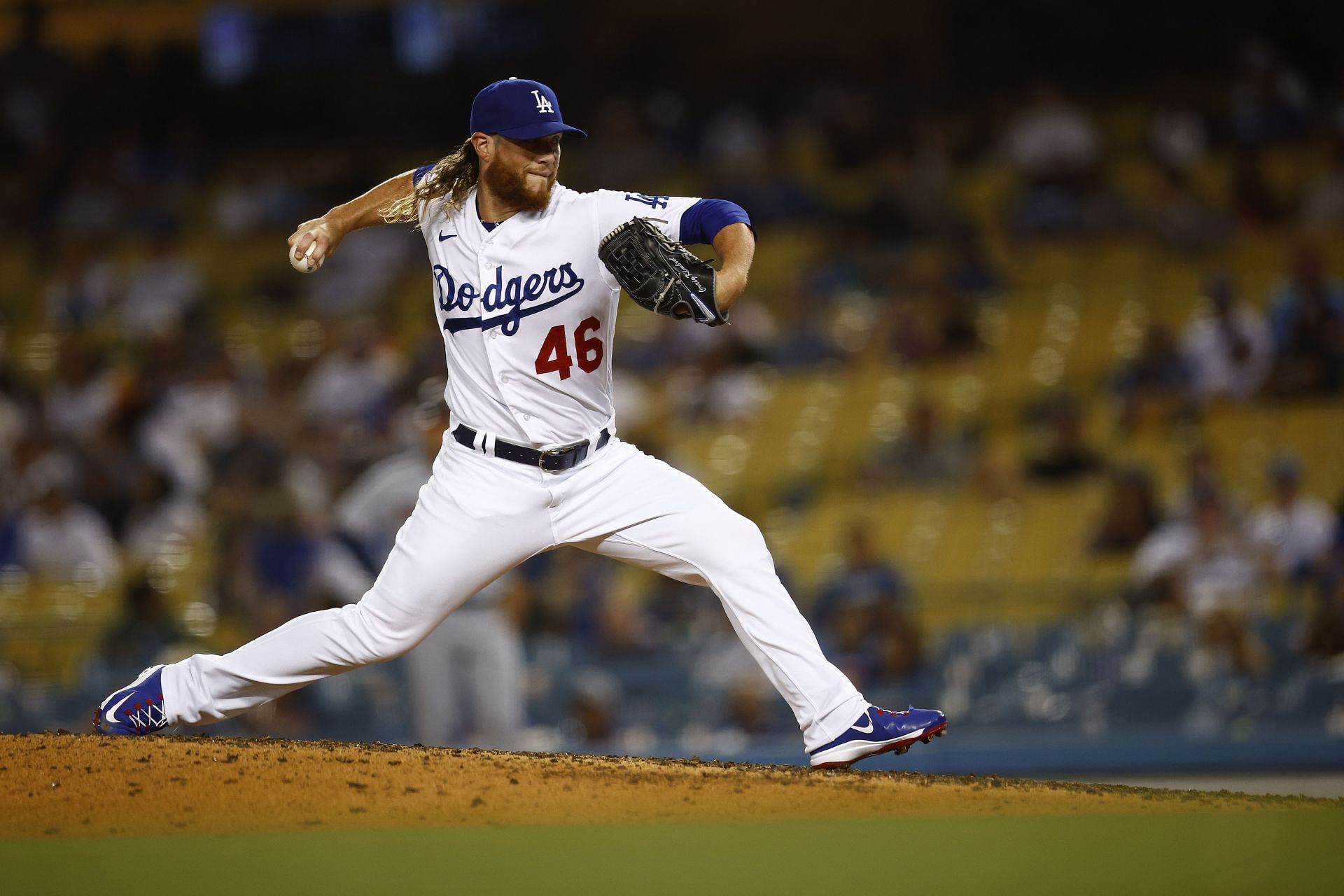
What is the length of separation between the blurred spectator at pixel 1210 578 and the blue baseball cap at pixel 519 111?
15.4ft

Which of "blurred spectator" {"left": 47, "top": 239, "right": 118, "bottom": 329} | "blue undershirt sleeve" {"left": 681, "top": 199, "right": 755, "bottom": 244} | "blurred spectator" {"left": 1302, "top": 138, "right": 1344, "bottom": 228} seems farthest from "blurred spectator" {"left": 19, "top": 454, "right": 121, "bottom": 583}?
"blurred spectator" {"left": 1302, "top": 138, "right": 1344, "bottom": 228}

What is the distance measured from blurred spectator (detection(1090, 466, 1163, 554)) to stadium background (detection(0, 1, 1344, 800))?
2cm

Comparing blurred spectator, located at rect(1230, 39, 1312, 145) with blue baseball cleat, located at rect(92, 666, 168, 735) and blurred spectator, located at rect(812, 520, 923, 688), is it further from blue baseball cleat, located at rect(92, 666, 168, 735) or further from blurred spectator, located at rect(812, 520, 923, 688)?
blue baseball cleat, located at rect(92, 666, 168, 735)

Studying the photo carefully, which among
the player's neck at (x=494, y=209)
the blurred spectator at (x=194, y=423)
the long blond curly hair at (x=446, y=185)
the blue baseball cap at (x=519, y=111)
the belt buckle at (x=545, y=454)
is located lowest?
the belt buckle at (x=545, y=454)

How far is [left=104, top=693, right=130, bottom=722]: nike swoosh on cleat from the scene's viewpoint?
171 inches

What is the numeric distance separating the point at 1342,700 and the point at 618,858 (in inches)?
198

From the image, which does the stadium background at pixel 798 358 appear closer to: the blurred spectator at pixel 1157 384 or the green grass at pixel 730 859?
the blurred spectator at pixel 1157 384

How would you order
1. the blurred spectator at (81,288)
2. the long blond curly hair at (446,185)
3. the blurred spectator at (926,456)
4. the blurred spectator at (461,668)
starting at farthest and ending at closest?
the blurred spectator at (81,288), the blurred spectator at (926,456), the blurred spectator at (461,668), the long blond curly hair at (446,185)

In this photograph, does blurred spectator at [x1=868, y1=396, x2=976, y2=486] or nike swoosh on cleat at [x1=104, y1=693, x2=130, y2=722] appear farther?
blurred spectator at [x1=868, y1=396, x2=976, y2=486]

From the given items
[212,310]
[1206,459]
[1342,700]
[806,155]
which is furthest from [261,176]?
[1342,700]

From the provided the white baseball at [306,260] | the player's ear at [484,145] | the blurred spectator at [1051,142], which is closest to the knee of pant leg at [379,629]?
the white baseball at [306,260]

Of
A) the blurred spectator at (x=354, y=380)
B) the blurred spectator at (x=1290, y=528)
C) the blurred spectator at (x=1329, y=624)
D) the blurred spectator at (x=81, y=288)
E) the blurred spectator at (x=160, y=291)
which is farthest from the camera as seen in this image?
the blurred spectator at (x=81, y=288)

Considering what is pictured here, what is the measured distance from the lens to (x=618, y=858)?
3449 millimetres

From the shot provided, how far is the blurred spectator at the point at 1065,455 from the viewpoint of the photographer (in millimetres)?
8797
